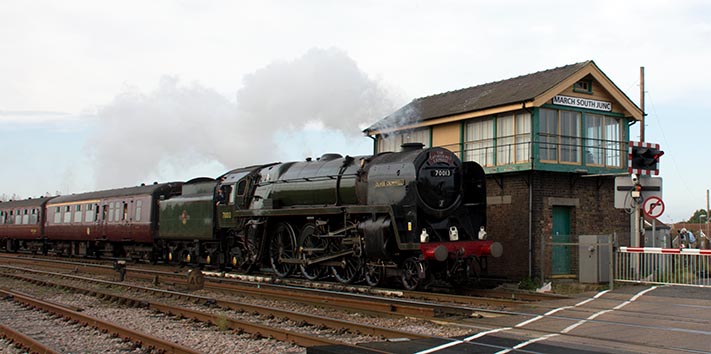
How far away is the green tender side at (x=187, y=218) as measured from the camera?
21.7m

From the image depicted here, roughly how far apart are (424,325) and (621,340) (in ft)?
9.35

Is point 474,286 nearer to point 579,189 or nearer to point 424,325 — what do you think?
point 579,189

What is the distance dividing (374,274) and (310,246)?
226 cm

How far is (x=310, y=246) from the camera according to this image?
17531 millimetres

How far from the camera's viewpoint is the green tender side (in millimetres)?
21719

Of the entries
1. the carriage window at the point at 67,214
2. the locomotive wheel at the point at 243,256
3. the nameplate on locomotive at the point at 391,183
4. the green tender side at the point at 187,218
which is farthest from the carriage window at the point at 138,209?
the nameplate on locomotive at the point at 391,183

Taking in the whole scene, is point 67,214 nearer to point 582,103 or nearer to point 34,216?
point 34,216

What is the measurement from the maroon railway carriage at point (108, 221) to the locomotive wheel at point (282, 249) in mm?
7548

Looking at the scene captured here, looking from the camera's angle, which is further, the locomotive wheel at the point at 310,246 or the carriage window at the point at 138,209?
the carriage window at the point at 138,209

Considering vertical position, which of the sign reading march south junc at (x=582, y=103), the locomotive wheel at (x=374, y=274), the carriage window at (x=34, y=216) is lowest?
the locomotive wheel at (x=374, y=274)

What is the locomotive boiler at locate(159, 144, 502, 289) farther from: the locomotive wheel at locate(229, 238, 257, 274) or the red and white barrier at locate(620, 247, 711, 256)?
the red and white barrier at locate(620, 247, 711, 256)

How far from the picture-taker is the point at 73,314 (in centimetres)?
1153

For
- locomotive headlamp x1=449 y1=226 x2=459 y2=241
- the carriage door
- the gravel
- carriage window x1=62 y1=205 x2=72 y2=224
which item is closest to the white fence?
the carriage door

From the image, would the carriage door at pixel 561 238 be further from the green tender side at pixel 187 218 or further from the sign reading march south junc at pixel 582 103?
the green tender side at pixel 187 218
